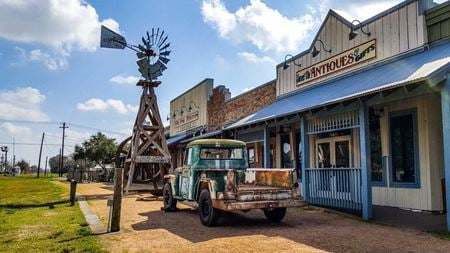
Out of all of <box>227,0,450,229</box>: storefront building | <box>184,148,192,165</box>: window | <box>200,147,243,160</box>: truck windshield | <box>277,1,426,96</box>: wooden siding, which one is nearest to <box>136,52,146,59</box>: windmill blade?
<box>227,0,450,229</box>: storefront building

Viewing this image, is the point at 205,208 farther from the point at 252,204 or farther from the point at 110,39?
the point at 110,39

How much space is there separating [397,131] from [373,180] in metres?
1.75

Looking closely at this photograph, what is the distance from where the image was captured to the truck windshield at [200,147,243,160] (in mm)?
11086

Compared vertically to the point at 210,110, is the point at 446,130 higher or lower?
lower

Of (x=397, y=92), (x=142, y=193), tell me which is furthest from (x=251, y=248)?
(x=142, y=193)

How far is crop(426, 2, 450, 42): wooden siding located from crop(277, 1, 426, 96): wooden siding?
165mm

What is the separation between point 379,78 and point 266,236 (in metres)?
5.18

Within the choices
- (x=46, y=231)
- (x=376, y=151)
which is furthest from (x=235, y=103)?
(x=46, y=231)

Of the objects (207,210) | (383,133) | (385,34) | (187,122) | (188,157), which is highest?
(385,34)

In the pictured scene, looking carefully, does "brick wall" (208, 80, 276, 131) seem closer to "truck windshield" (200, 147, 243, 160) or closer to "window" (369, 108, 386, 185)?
"window" (369, 108, 386, 185)

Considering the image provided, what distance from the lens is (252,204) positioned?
30.5ft

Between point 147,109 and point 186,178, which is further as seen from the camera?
point 147,109

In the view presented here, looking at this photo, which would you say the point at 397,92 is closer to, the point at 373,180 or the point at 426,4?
the point at 426,4

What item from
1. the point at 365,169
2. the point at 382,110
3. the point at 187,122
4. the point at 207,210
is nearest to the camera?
the point at 207,210
